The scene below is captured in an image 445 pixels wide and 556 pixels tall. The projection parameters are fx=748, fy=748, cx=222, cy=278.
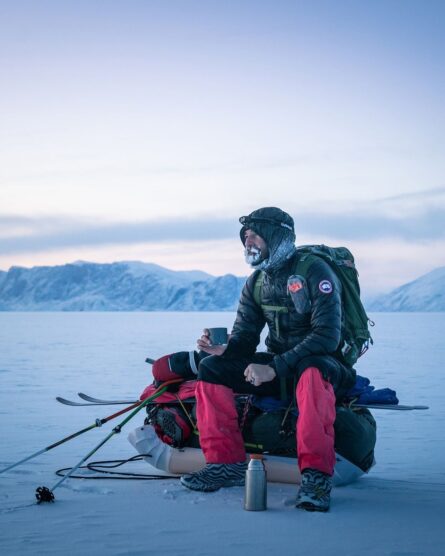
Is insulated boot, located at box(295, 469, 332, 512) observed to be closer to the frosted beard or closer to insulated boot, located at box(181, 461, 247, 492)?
insulated boot, located at box(181, 461, 247, 492)

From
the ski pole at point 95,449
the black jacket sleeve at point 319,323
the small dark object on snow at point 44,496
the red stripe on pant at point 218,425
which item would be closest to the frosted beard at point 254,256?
the black jacket sleeve at point 319,323

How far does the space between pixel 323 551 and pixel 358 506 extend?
41.4 inches

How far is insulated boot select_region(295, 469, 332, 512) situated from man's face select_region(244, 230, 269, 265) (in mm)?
1525

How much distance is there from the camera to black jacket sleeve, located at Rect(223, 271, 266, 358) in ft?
17.3

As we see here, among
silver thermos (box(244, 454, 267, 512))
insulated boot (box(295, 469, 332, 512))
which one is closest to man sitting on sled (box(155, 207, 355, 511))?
insulated boot (box(295, 469, 332, 512))

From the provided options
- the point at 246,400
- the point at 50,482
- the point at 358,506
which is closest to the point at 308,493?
the point at 358,506

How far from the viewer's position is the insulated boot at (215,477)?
4797mm

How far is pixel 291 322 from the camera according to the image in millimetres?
5082

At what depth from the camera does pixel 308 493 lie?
4297mm

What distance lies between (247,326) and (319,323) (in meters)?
0.71

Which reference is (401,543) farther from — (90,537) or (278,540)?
(90,537)

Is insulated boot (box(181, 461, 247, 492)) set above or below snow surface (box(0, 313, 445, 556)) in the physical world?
above

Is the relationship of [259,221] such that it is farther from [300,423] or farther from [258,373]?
[300,423]

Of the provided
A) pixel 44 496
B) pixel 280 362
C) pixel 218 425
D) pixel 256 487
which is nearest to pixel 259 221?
pixel 280 362
